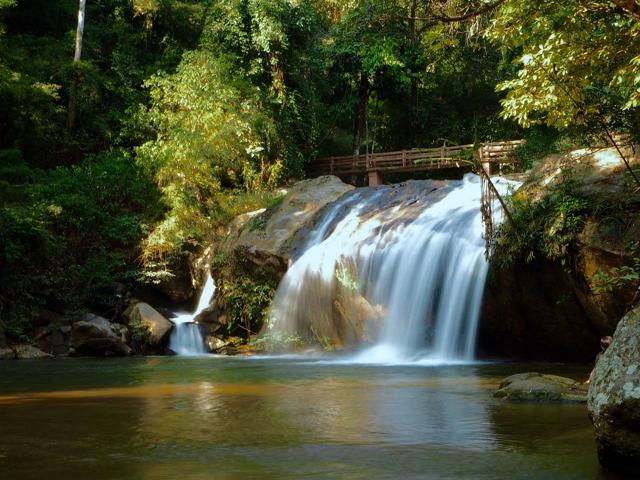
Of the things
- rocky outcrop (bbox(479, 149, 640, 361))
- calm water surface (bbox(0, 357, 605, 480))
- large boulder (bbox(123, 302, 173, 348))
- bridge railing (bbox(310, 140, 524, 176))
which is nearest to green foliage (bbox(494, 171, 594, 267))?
rocky outcrop (bbox(479, 149, 640, 361))

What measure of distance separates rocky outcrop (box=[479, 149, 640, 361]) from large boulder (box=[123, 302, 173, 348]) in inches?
295

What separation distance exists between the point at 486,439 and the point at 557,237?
Result: 6.29 metres

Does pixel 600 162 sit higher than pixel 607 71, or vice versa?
pixel 607 71

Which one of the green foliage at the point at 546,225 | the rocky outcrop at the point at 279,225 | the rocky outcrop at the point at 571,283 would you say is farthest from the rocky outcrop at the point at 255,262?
the green foliage at the point at 546,225

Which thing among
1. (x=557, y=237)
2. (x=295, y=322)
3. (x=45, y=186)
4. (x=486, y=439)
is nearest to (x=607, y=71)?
(x=557, y=237)

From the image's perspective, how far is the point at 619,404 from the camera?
4035 mm

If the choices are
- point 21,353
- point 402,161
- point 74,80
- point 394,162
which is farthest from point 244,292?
point 394,162

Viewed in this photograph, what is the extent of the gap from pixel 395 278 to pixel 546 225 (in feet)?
12.9

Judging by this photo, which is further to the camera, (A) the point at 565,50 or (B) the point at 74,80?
(B) the point at 74,80

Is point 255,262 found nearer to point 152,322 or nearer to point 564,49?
point 152,322

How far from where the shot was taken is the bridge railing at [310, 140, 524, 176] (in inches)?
1022

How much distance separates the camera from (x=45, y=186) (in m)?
21.0

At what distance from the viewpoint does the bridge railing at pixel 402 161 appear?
25953 mm

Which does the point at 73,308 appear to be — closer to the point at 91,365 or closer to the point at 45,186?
the point at 45,186
